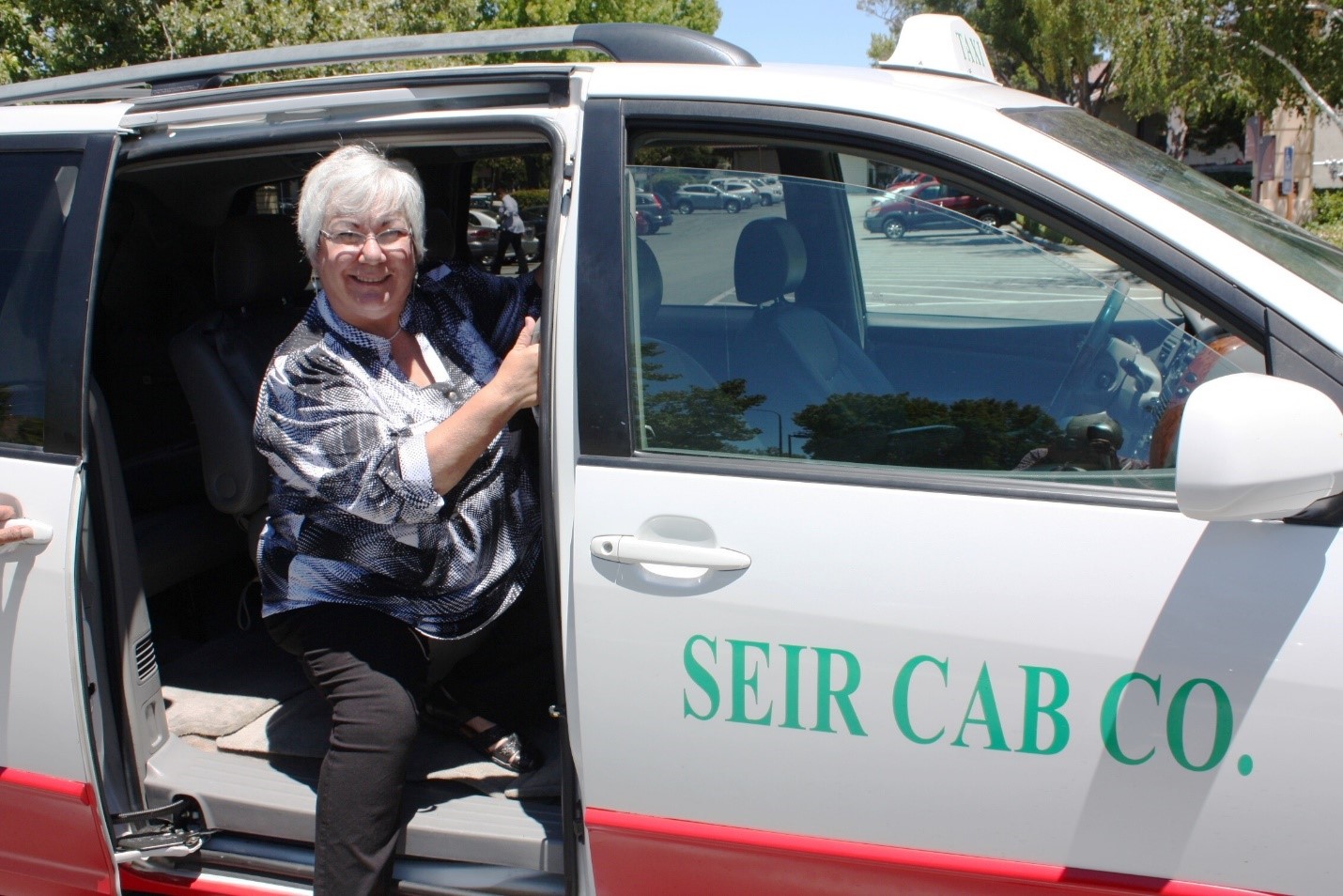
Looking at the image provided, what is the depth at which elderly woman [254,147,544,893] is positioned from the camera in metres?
2.01

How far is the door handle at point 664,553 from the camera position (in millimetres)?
1668

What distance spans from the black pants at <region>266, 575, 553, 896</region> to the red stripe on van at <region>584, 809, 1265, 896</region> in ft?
1.57

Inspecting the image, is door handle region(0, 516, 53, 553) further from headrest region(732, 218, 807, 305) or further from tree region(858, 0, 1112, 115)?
tree region(858, 0, 1112, 115)

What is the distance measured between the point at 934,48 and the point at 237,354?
185cm

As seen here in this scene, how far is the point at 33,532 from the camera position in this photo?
2012 millimetres

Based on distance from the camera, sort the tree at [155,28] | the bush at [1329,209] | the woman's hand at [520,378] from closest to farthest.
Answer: the woman's hand at [520,378], the tree at [155,28], the bush at [1329,209]

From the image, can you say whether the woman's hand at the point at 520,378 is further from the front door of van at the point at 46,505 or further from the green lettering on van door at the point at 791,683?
the front door of van at the point at 46,505

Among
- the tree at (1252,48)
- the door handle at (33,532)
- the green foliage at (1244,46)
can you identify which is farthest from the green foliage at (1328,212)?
the door handle at (33,532)

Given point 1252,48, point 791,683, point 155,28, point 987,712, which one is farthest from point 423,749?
point 1252,48

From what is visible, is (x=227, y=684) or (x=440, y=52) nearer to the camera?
(x=440, y=52)

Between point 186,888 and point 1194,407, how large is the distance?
2.08 meters

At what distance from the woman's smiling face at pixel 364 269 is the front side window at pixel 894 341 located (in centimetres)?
63

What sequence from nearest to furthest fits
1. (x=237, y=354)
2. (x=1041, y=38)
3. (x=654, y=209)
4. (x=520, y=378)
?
(x=654, y=209)
(x=520, y=378)
(x=237, y=354)
(x=1041, y=38)

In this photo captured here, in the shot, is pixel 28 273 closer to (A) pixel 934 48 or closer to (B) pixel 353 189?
(B) pixel 353 189
